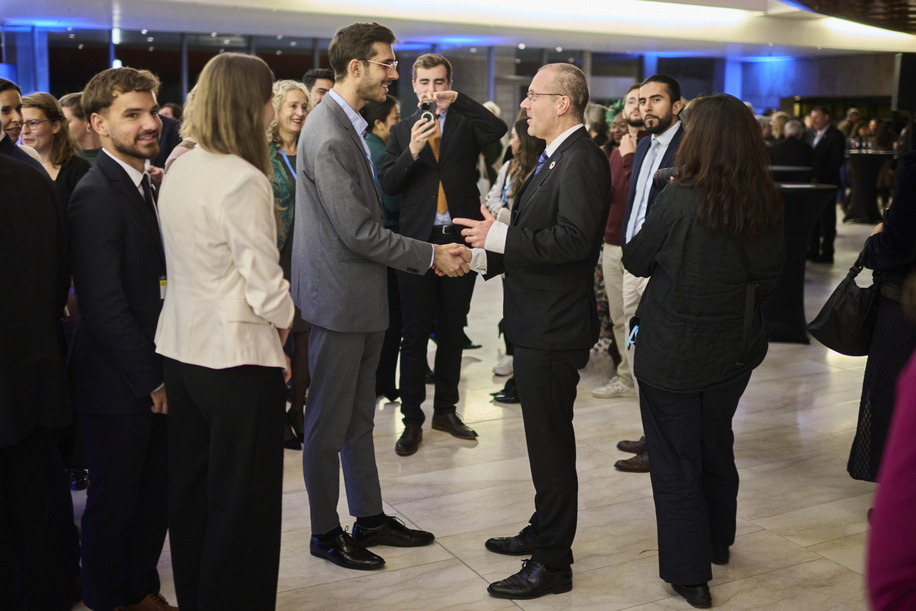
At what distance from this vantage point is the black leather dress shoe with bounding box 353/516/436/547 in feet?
10.7

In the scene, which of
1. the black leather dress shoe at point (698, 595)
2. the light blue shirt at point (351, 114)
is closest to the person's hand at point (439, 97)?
the light blue shirt at point (351, 114)

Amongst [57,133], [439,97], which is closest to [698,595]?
[439,97]

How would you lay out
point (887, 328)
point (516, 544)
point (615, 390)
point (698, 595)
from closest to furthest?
point (698, 595) → point (516, 544) → point (887, 328) → point (615, 390)

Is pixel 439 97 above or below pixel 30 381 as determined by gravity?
above

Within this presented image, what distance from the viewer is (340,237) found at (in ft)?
9.61

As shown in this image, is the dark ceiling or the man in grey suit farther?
the dark ceiling

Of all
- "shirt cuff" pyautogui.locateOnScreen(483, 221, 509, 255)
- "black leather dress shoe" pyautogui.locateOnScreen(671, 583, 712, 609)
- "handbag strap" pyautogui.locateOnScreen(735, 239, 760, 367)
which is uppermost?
"shirt cuff" pyautogui.locateOnScreen(483, 221, 509, 255)

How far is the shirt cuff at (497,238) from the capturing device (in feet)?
9.14

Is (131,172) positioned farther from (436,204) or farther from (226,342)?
(436,204)

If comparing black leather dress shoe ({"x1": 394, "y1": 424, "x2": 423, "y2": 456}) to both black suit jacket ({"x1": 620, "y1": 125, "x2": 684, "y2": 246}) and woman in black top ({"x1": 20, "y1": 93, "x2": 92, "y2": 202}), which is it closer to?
black suit jacket ({"x1": 620, "y1": 125, "x2": 684, "y2": 246})

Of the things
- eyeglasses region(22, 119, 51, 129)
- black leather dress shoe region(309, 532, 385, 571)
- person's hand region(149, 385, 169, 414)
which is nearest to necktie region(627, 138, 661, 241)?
black leather dress shoe region(309, 532, 385, 571)

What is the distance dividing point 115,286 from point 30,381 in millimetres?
342

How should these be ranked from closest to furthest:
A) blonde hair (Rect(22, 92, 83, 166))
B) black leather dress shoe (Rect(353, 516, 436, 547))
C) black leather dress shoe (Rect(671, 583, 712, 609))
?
black leather dress shoe (Rect(671, 583, 712, 609)) < black leather dress shoe (Rect(353, 516, 436, 547)) < blonde hair (Rect(22, 92, 83, 166))

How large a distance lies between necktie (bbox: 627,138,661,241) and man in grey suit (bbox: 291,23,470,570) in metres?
1.18
